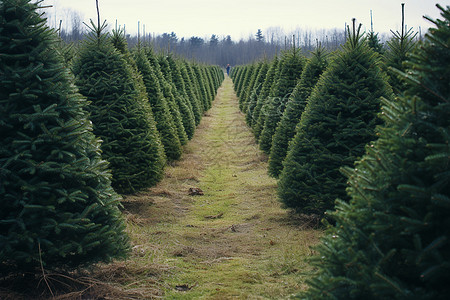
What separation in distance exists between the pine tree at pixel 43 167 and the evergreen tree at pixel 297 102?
5.19 meters

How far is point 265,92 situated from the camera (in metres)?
16.6

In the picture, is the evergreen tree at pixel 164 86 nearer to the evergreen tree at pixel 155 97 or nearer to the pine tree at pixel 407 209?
the evergreen tree at pixel 155 97

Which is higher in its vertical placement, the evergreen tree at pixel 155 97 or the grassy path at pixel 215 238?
the evergreen tree at pixel 155 97

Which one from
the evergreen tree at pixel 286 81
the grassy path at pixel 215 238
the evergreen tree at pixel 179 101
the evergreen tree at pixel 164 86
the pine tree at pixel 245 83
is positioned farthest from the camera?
the pine tree at pixel 245 83

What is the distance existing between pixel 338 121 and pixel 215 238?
3042mm

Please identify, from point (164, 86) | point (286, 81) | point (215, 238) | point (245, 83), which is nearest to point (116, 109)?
point (215, 238)

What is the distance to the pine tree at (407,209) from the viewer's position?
2145mm

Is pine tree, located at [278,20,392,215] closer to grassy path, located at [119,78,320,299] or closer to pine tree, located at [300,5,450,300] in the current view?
grassy path, located at [119,78,320,299]

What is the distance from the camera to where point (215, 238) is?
6938mm

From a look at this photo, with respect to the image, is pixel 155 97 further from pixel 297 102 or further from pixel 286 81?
pixel 297 102

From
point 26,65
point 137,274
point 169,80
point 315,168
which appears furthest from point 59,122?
point 169,80

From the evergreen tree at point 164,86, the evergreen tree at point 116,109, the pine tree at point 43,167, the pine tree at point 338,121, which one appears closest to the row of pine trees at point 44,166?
the pine tree at point 43,167

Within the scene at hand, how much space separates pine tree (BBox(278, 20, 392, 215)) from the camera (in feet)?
19.5

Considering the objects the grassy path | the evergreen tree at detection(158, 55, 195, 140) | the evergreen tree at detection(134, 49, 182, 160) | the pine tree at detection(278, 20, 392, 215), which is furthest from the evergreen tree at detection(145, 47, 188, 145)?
the pine tree at detection(278, 20, 392, 215)
